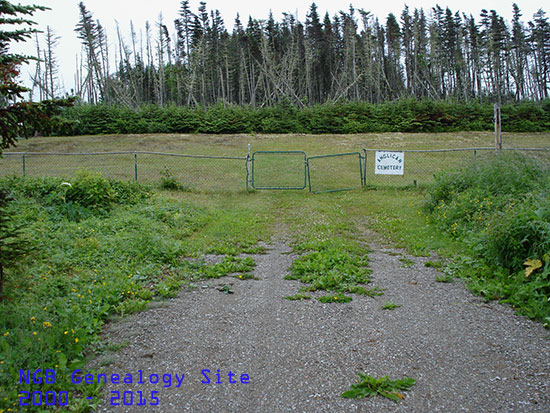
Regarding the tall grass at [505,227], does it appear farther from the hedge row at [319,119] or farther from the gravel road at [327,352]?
the hedge row at [319,119]

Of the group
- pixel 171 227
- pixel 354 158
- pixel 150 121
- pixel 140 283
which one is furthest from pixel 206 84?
pixel 140 283

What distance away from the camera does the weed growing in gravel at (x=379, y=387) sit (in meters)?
3.13

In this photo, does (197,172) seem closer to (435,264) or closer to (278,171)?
(278,171)

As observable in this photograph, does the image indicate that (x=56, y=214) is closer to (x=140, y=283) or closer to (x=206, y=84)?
(x=140, y=283)

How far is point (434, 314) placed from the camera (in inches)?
185

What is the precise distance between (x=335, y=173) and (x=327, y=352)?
51.4ft

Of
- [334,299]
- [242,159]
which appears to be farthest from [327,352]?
[242,159]

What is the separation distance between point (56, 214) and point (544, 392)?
870 centimetres

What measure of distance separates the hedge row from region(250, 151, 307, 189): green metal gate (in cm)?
1115

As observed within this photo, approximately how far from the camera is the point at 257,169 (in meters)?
19.6

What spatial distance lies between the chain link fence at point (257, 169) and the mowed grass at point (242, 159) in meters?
0.04

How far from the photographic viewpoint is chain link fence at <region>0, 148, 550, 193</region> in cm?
1521

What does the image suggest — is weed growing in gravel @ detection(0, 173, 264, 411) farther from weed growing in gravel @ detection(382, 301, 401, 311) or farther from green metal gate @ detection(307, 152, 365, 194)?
green metal gate @ detection(307, 152, 365, 194)

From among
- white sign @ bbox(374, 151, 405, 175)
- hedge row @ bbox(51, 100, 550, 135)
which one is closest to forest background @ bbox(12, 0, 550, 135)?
hedge row @ bbox(51, 100, 550, 135)
